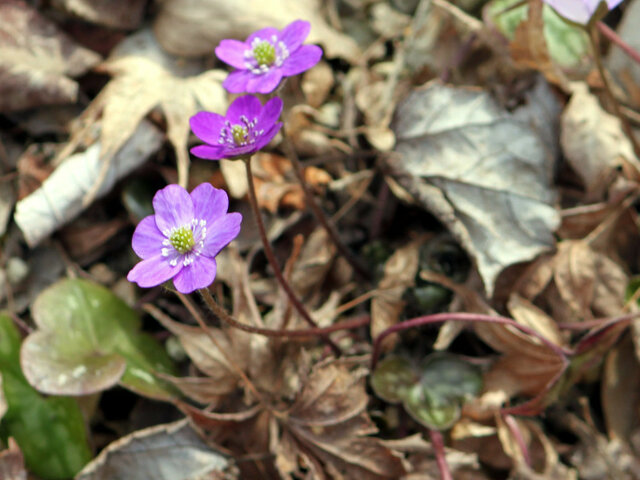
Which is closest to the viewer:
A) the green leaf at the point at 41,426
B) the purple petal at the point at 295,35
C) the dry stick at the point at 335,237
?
the purple petal at the point at 295,35

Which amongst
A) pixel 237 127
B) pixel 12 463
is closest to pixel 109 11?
pixel 237 127

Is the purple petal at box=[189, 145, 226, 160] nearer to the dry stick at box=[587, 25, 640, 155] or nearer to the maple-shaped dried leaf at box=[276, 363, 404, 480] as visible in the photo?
the maple-shaped dried leaf at box=[276, 363, 404, 480]

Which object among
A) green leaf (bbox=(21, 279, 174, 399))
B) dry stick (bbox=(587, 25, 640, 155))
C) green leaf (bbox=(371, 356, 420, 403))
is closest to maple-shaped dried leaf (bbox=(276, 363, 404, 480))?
green leaf (bbox=(371, 356, 420, 403))

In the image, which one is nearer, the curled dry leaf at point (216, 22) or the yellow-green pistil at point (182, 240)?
the yellow-green pistil at point (182, 240)

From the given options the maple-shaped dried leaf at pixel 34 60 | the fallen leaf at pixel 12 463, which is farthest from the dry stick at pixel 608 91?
the fallen leaf at pixel 12 463

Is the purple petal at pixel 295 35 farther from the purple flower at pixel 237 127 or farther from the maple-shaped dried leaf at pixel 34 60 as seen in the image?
the maple-shaped dried leaf at pixel 34 60

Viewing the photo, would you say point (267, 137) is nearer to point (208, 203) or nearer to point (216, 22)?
point (208, 203)

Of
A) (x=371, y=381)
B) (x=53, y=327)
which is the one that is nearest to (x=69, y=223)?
(x=53, y=327)
